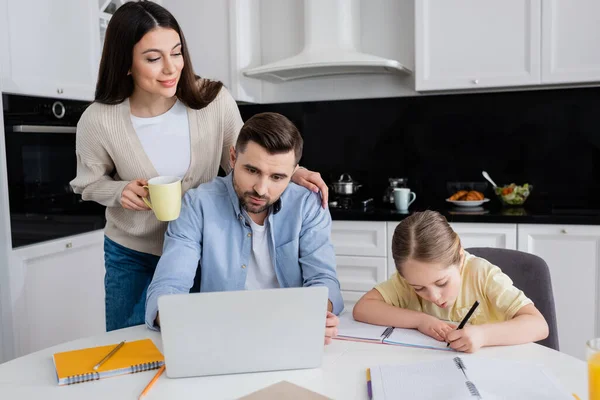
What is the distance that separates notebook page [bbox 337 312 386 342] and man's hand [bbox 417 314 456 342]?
101 millimetres

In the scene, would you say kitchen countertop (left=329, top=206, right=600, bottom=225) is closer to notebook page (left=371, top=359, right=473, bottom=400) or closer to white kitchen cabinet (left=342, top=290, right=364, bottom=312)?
white kitchen cabinet (left=342, top=290, right=364, bottom=312)

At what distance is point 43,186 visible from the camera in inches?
101

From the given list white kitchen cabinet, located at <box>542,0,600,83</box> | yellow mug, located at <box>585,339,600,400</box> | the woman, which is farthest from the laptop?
white kitchen cabinet, located at <box>542,0,600,83</box>

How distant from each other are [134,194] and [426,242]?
0.75 meters

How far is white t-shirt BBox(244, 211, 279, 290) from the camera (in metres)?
1.68

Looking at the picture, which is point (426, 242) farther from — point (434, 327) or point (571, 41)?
point (571, 41)

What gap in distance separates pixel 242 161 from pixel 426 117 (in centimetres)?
210

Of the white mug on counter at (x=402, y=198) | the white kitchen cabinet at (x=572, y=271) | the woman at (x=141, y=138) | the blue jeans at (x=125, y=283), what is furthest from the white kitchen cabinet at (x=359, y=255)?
the blue jeans at (x=125, y=283)

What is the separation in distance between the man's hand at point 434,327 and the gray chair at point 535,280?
0.41 meters

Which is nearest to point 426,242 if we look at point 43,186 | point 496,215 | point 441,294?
point 441,294

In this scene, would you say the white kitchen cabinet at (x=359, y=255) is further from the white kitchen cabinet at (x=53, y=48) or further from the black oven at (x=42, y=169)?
the white kitchen cabinet at (x=53, y=48)

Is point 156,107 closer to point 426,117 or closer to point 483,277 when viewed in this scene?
point 483,277

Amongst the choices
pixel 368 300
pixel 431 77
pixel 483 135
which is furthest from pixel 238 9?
pixel 368 300

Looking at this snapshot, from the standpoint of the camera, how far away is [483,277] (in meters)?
1.58
